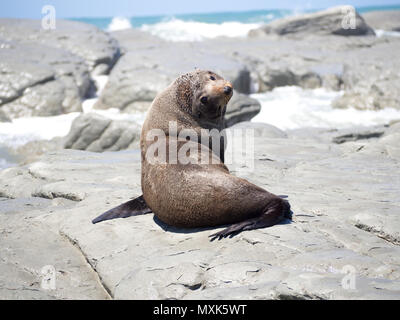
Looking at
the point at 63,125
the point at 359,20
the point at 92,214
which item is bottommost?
the point at 63,125

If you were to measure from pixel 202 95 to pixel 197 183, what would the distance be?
1199 mm

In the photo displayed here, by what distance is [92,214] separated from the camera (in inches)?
215

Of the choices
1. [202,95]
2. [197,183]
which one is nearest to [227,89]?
[202,95]

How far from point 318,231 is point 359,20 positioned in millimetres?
24470

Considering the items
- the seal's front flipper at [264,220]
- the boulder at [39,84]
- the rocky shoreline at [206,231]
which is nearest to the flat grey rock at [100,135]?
the rocky shoreline at [206,231]

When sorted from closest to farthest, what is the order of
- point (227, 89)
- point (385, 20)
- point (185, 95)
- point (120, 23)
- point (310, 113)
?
point (227, 89) < point (185, 95) < point (310, 113) < point (385, 20) < point (120, 23)

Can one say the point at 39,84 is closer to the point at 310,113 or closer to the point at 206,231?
the point at 310,113

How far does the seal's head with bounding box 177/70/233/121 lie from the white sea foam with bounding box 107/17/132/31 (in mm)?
52549

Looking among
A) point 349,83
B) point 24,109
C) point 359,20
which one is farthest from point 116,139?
point 359,20

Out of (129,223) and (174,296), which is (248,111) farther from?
(174,296)

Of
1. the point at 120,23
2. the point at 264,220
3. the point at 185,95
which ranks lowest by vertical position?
the point at 264,220

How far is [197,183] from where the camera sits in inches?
181

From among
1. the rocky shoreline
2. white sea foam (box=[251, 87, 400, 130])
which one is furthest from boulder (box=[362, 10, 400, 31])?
the rocky shoreline
